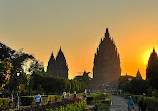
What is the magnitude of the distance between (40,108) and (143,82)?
47972 millimetres

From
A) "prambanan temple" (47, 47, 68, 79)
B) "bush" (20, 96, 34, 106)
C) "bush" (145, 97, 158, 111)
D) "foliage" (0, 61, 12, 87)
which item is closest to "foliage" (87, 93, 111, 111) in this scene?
"bush" (145, 97, 158, 111)

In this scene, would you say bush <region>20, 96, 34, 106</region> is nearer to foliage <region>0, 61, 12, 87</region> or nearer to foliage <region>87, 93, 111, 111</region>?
foliage <region>87, 93, 111, 111</region>

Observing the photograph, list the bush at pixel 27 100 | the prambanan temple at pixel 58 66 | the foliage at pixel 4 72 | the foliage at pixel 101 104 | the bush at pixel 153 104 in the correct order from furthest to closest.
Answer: the prambanan temple at pixel 58 66
the bush at pixel 27 100
the bush at pixel 153 104
the foliage at pixel 101 104
the foliage at pixel 4 72

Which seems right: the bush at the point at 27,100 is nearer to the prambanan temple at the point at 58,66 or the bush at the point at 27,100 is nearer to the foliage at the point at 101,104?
the foliage at the point at 101,104

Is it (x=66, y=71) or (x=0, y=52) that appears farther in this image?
(x=66, y=71)

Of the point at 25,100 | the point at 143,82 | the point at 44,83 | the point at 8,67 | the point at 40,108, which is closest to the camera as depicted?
the point at 40,108

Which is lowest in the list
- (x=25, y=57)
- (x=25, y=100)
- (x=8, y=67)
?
(x=25, y=100)

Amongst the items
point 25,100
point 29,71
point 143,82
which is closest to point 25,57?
point 29,71

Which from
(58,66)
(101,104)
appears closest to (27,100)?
(101,104)

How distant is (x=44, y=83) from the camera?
70812 millimetres

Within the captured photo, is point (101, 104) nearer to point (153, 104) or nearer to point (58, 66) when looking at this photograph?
point (153, 104)

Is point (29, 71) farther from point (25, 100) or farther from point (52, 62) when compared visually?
point (52, 62)

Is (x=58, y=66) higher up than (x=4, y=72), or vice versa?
(x=58, y=66)

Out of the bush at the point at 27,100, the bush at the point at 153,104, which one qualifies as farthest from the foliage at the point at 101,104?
the bush at the point at 27,100
